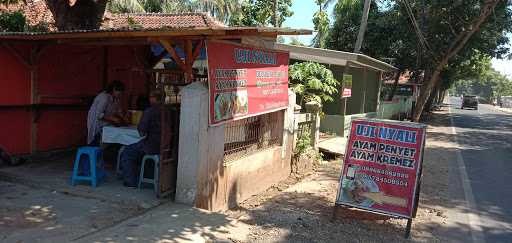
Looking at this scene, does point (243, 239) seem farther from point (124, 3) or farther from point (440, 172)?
point (124, 3)

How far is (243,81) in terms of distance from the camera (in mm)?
6773

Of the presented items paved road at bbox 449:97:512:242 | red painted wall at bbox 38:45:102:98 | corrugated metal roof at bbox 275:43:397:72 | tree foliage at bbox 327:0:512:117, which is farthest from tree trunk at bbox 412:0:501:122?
red painted wall at bbox 38:45:102:98

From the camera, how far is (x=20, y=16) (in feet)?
47.4

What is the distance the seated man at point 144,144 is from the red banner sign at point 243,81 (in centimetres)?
86

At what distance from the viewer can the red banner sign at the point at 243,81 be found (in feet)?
19.3

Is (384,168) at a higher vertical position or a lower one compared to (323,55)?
lower

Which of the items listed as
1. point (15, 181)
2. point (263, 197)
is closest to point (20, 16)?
point (15, 181)

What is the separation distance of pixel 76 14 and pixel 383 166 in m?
7.30

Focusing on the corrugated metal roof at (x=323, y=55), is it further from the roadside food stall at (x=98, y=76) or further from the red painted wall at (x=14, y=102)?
the red painted wall at (x=14, y=102)

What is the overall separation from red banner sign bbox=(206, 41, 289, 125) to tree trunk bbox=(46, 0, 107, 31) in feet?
14.7

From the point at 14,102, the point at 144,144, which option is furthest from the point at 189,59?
the point at 14,102

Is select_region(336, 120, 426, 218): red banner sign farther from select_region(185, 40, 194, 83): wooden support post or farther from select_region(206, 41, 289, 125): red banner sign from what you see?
select_region(185, 40, 194, 83): wooden support post

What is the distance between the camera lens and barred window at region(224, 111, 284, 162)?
6943 mm

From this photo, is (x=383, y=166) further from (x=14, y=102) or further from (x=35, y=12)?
(x=35, y=12)
